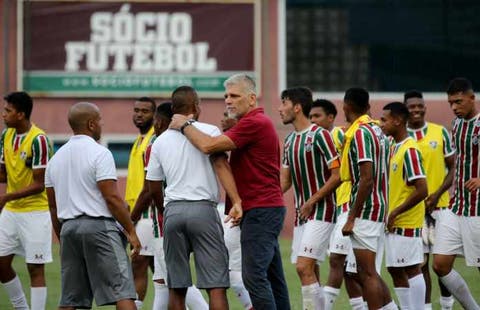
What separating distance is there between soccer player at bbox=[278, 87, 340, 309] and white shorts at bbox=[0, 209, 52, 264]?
2.58 m

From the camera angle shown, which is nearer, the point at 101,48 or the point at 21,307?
the point at 21,307

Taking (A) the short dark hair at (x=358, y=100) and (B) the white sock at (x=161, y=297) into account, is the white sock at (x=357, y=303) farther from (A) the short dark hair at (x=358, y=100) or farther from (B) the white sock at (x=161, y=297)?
(A) the short dark hair at (x=358, y=100)

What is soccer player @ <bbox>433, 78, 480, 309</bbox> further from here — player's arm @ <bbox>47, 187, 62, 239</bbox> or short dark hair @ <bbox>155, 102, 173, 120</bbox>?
player's arm @ <bbox>47, 187, 62, 239</bbox>

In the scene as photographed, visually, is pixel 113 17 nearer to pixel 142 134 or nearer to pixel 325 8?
pixel 325 8

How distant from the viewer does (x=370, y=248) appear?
11570 millimetres

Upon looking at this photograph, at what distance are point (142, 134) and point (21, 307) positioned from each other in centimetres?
230

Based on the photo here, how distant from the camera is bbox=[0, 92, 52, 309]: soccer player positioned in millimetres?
12594

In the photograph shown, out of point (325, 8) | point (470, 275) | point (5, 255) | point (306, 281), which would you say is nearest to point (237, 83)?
point (306, 281)

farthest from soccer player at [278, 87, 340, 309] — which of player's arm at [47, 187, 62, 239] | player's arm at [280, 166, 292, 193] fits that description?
player's arm at [47, 187, 62, 239]

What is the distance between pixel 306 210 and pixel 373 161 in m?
1.10

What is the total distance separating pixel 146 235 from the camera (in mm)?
13125

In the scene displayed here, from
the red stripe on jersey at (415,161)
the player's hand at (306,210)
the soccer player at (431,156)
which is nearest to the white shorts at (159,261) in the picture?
the player's hand at (306,210)

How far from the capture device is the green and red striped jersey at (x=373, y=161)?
11.4 metres

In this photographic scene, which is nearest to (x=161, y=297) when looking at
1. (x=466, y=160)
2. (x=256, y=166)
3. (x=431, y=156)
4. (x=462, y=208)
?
(x=256, y=166)
